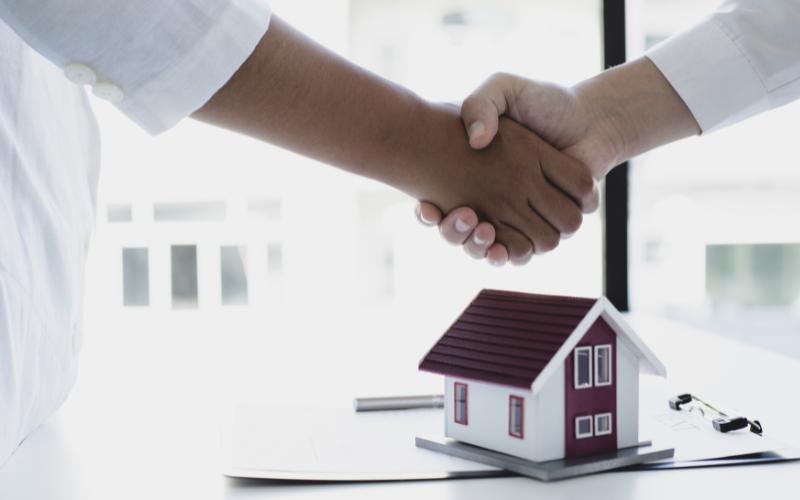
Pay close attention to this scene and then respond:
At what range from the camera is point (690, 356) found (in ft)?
2.89

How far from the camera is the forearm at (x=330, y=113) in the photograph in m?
0.54

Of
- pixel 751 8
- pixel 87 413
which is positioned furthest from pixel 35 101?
pixel 751 8

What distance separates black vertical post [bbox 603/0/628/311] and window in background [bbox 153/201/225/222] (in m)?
3.12

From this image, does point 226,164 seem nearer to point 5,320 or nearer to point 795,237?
point 5,320

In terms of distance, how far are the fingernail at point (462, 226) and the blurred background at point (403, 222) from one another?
35 cm

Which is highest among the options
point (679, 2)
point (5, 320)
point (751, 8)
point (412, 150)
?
point (679, 2)

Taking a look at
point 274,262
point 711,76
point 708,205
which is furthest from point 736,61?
point 708,205

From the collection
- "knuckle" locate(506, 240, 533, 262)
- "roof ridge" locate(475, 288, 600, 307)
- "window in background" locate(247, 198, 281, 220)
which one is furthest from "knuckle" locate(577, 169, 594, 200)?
"window in background" locate(247, 198, 281, 220)

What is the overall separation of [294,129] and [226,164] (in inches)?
103

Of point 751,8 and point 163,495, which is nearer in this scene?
point 163,495

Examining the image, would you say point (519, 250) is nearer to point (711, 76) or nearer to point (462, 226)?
point (462, 226)

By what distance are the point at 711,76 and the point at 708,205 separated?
4.03 metres

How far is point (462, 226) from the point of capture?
802 mm

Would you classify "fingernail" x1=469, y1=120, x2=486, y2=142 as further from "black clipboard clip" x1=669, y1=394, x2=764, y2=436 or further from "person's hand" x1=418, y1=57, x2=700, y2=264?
"black clipboard clip" x1=669, y1=394, x2=764, y2=436
